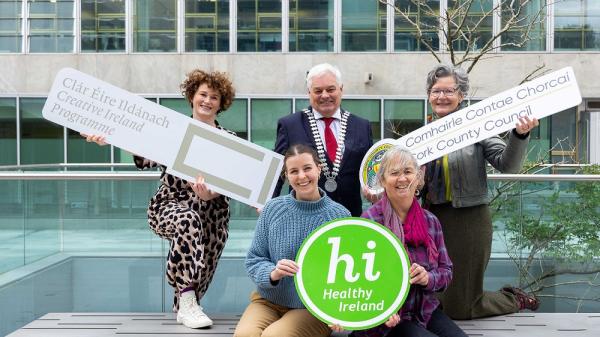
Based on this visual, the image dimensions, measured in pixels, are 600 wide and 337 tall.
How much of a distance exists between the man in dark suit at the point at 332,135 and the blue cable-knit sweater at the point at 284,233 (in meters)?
0.36

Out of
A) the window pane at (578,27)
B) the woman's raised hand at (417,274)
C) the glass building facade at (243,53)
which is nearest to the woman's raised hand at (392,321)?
the woman's raised hand at (417,274)

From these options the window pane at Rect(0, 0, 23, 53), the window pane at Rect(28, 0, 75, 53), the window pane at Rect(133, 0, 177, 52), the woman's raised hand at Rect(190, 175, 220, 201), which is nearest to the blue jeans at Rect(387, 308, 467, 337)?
the woman's raised hand at Rect(190, 175, 220, 201)

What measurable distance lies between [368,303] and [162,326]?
1.41 m

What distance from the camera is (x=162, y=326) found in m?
4.35

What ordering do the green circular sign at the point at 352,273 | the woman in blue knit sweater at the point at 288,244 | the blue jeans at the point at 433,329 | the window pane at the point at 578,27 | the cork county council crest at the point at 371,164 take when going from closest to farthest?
1. the green circular sign at the point at 352,273
2. the blue jeans at the point at 433,329
3. the woman in blue knit sweater at the point at 288,244
4. the cork county council crest at the point at 371,164
5. the window pane at the point at 578,27

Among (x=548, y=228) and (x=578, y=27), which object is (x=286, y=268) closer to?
(x=548, y=228)

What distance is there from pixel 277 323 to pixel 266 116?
469 inches

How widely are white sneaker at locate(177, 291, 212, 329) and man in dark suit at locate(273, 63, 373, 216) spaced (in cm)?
94

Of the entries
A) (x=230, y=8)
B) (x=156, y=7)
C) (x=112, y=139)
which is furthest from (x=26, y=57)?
(x=112, y=139)

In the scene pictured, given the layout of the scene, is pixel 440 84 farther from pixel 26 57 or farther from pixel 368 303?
pixel 26 57

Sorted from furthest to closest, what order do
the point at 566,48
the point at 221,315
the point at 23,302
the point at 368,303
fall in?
the point at 566,48
the point at 23,302
the point at 221,315
the point at 368,303

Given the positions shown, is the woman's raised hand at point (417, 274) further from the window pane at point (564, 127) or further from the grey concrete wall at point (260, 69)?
the window pane at point (564, 127)

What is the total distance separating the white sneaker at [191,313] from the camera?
13.9 feet

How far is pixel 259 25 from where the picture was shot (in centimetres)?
1559
